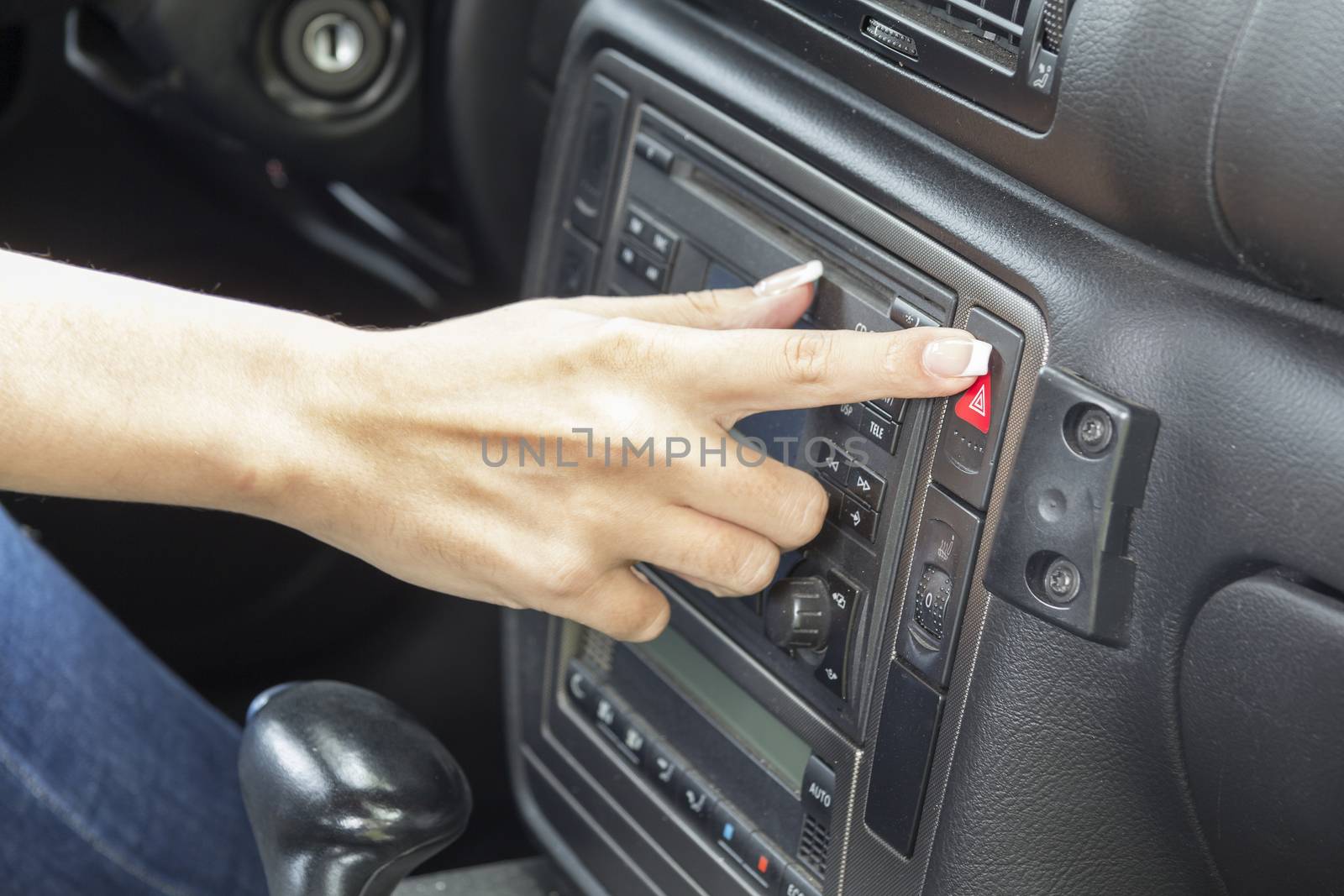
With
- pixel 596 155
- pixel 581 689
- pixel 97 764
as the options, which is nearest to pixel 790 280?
pixel 596 155

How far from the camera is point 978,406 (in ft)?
2.00

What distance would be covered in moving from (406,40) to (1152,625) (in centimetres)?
85

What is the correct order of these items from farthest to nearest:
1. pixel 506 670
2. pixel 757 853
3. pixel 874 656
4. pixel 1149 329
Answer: pixel 506 670, pixel 757 853, pixel 874 656, pixel 1149 329

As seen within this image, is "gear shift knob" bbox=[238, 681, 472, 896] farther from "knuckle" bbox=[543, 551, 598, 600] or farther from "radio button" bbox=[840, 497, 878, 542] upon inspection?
"radio button" bbox=[840, 497, 878, 542]

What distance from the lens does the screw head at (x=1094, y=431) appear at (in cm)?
56

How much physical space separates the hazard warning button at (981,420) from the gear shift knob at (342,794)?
0.99ft

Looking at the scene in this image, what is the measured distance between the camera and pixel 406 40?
120 centimetres

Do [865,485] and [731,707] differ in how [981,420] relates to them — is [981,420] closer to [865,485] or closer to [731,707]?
[865,485]

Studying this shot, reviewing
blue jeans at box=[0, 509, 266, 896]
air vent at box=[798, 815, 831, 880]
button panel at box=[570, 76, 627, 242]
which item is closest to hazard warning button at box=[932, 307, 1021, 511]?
air vent at box=[798, 815, 831, 880]

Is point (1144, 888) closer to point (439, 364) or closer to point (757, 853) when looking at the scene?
point (757, 853)

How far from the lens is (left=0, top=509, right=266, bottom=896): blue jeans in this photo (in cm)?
89

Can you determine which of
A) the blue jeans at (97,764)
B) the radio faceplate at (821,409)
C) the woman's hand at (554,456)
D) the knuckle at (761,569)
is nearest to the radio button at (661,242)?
the radio faceplate at (821,409)

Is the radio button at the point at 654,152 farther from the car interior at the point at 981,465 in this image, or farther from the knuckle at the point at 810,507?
the knuckle at the point at 810,507

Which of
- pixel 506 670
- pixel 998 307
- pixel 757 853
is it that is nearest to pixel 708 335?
pixel 998 307
